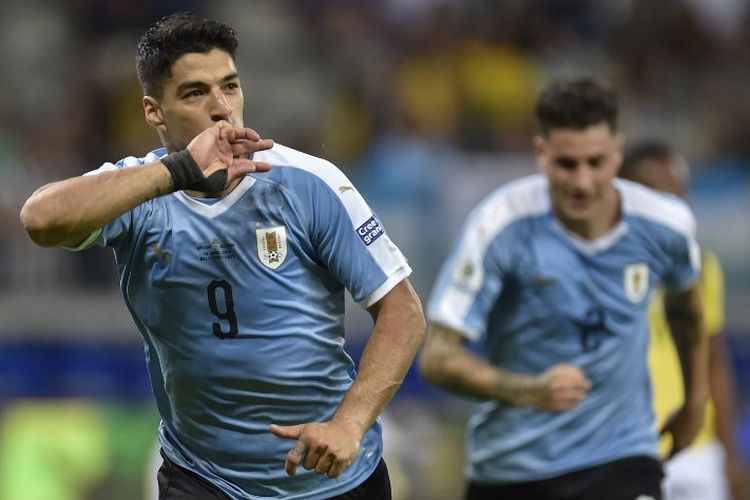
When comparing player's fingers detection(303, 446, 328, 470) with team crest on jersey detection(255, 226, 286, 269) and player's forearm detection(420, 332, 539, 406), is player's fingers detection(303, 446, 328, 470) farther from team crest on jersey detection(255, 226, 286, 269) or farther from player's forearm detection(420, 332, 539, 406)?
player's forearm detection(420, 332, 539, 406)

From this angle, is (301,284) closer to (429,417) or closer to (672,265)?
(672,265)

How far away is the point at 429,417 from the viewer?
9.82 m

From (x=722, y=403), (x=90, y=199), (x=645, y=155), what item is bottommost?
(x=722, y=403)

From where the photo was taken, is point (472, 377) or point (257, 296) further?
point (472, 377)

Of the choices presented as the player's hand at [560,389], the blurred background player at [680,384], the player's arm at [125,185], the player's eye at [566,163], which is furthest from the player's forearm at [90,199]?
the blurred background player at [680,384]

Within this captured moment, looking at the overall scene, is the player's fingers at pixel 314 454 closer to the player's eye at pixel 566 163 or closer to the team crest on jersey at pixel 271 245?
the team crest on jersey at pixel 271 245

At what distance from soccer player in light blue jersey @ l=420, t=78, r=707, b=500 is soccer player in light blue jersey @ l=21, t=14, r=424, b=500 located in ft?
4.92

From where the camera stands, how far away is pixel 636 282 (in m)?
6.03

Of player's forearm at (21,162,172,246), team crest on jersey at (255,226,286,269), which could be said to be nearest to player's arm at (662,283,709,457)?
team crest on jersey at (255,226,286,269)

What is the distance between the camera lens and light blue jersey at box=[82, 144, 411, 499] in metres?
4.34

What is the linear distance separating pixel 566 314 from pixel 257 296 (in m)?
1.97

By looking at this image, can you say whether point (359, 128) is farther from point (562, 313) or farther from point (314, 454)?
point (314, 454)

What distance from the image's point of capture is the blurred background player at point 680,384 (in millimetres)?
7121

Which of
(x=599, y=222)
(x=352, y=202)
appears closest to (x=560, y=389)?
Result: (x=599, y=222)
